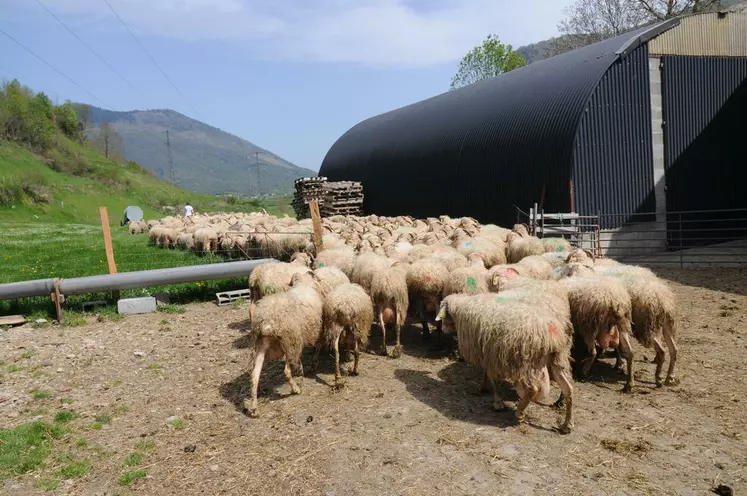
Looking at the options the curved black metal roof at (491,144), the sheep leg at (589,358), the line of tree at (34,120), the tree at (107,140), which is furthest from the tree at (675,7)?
the tree at (107,140)

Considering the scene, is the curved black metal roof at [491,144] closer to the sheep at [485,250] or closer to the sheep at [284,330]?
the sheep at [485,250]

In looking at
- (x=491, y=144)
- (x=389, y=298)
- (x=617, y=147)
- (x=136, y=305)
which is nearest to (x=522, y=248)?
(x=389, y=298)

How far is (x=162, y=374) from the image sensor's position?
28.3 ft

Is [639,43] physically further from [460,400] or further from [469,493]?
[469,493]

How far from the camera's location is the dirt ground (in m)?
5.13

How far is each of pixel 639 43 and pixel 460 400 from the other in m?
16.8

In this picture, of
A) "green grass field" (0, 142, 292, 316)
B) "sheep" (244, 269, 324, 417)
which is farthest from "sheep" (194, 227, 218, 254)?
"sheep" (244, 269, 324, 417)

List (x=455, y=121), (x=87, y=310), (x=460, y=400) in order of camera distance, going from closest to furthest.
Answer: (x=460, y=400), (x=87, y=310), (x=455, y=121)

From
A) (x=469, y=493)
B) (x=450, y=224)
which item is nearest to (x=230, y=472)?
(x=469, y=493)

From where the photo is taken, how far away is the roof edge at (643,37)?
18359 mm

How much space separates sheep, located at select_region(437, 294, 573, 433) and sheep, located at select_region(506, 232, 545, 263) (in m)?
6.20

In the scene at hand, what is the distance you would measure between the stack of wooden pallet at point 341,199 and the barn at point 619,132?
27.3 ft

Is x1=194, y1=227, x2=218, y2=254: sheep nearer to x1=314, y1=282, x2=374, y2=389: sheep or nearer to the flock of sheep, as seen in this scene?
the flock of sheep

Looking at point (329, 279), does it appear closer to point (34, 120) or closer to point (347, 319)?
point (347, 319)
